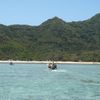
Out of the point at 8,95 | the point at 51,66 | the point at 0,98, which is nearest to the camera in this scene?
the point at 0,98

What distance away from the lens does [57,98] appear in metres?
49.5

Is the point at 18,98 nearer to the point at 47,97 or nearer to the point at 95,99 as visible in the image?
the point at 47,97

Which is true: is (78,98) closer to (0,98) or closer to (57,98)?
(57,98)

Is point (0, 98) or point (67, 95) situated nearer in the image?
point (0, 98)

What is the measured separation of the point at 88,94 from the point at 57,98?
21.3 feet

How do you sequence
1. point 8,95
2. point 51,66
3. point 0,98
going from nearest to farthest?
1. point 0,98
2. point 8,95
3. point 51,66

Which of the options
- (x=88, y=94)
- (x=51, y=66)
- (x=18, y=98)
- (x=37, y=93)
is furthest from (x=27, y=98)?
(x=51, y=66)

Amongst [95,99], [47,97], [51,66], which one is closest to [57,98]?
[47,97]

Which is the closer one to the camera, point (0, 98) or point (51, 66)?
point (0, 98)

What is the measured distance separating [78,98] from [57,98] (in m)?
2.53

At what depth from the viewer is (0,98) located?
4862 centimetres

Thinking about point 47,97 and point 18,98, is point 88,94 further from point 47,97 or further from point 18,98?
point 18,98

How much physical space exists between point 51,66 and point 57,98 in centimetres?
10034

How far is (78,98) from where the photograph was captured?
49.4 meters
